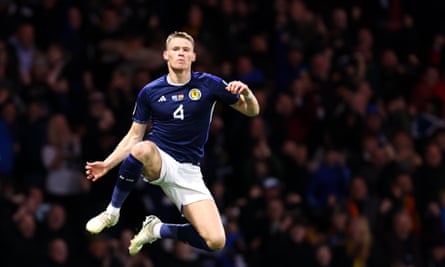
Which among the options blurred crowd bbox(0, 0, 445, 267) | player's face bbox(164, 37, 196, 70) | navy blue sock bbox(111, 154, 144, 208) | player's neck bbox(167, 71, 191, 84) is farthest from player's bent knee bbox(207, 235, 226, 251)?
blurred crowd bbox(0, 0, 445, 267)

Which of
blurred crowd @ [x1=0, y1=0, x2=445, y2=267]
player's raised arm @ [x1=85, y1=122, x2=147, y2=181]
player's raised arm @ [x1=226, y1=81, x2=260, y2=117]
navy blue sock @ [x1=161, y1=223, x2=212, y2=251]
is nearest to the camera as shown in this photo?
player's raised arm @ [x1=226, y1=81, x2=260, y2=117]

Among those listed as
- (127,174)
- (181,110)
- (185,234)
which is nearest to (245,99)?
(181,110)

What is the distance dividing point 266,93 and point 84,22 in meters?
2.73

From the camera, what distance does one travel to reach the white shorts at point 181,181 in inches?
407

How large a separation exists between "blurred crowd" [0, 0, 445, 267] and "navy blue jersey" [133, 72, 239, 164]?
3.31 metres

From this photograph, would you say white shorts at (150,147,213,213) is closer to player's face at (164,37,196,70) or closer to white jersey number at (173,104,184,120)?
white jersey number at (173,104,184,120)

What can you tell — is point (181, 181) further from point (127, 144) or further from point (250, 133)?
point (250, 133)

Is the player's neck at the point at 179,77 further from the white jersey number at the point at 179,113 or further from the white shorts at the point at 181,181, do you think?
the white shorts at the point at 181,181

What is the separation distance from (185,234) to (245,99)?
139cm

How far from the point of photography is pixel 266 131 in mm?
16125

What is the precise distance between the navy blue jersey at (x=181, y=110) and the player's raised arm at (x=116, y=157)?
10 centimetres

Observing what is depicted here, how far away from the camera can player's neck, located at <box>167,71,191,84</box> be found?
34.0 feet

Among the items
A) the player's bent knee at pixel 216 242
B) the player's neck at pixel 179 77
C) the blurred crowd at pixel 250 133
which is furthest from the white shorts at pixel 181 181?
the blurred crowd at pixel 250 133

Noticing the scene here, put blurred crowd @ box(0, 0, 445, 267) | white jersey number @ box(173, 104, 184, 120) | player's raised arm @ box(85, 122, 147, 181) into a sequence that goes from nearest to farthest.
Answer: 1. player's raised arm @ box(85, 122, 147, 181)
2. white jersey number @ box(173, 104, 184, 120)
3. blurred crowd @ box(0, 0, 445, 267)
